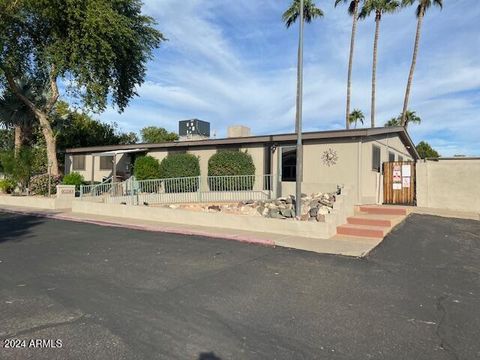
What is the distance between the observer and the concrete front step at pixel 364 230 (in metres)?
10.3

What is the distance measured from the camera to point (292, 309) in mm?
5238

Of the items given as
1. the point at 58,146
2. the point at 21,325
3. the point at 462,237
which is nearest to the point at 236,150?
the point at 462,237

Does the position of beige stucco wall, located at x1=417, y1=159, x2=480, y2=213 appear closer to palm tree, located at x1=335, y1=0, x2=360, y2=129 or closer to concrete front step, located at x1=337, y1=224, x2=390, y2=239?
concrete front step, located at x1=337, y1=224, x2=390, y2=239

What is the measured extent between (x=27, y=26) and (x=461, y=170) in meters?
23.0

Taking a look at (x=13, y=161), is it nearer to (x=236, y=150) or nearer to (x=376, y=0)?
(x=236, y=150)

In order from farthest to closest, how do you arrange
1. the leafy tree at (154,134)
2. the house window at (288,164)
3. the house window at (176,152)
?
1. the leafy tree at (154,134)
2. the house window at (176,152)
3. the house window at (288,164)

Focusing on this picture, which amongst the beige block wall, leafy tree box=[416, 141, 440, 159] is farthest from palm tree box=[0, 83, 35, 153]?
leafy tree box=[416, 141, 440, 159]

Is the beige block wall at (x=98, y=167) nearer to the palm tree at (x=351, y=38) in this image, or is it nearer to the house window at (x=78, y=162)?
the house window at (x=78, y=162)

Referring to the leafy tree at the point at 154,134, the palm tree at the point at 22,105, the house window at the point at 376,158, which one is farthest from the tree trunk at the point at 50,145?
the leafy tree at the point at 154,134

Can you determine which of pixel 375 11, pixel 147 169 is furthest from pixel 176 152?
pixel 375 11

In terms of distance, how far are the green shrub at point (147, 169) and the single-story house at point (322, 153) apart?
0.97 metres

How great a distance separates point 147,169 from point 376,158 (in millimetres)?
10724

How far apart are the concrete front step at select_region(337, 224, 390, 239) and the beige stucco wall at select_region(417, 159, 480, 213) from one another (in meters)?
5.42

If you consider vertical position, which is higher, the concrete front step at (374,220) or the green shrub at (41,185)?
the green shrub at (41,185)
